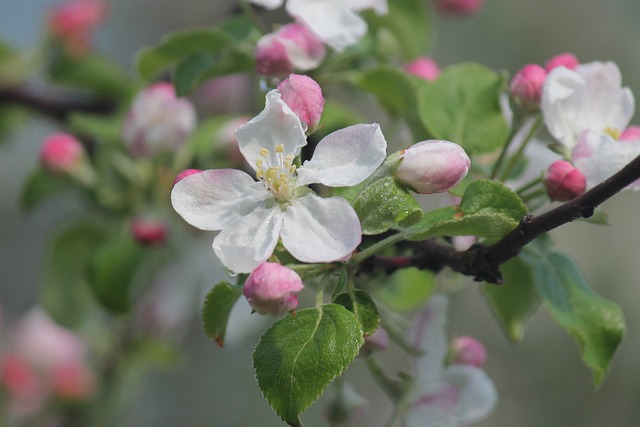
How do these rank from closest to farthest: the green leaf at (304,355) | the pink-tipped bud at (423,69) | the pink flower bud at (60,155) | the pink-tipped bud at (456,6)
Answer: the green leaf at (304,355), the pink-tipped bud at (423,69), the pink flower bud at (60,155), the pink-tipped bud at (456,6)

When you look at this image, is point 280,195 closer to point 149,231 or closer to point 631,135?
point 631,135

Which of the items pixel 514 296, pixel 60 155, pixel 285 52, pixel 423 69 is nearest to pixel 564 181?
pixel 514 296

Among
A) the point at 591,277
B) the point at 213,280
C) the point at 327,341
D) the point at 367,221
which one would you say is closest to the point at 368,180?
the point at 367,221

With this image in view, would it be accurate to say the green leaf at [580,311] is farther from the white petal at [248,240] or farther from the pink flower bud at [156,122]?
the pink flower bud at [156,122]

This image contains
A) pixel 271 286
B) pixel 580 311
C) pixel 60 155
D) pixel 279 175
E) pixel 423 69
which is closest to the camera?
pixel 271 286

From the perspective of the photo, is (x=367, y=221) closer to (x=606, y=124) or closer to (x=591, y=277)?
(x=606, y=124)

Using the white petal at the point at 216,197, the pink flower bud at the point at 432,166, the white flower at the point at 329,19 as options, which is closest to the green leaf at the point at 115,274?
the white flower at the point at 329,19
